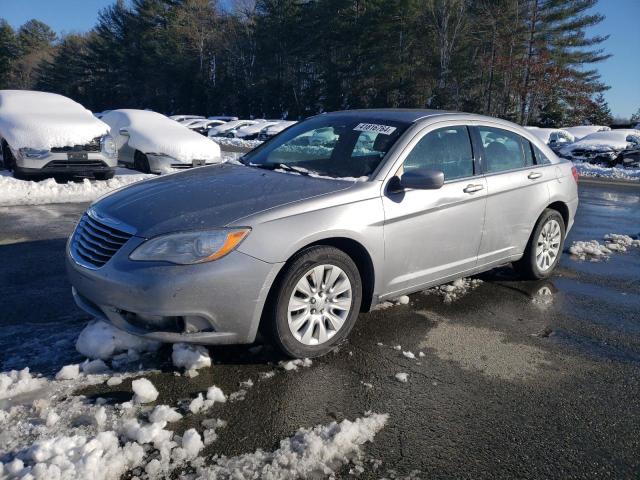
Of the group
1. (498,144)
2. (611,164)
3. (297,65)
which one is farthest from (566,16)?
(498,144)

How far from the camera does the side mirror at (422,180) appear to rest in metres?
3.83

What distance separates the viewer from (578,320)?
4570 mm

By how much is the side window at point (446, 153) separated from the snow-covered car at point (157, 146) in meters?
7.56

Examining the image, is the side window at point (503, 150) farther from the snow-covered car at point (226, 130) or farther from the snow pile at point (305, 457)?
the snow-covered car at point (226, 130)

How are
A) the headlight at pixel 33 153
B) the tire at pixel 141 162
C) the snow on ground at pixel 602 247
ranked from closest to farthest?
the snow on ground at pixel 602 247
the headlight at pixel 33 153
the tire at pixel 141 162

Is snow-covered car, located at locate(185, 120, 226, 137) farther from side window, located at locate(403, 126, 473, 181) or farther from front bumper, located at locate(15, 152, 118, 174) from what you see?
side window, located at locate(403, 126, 473, 181)

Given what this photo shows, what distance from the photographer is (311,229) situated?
135 inches

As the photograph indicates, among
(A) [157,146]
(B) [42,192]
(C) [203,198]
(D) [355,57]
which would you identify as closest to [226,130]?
(D) [355,57]

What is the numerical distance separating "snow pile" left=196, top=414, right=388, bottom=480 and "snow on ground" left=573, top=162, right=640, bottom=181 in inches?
677

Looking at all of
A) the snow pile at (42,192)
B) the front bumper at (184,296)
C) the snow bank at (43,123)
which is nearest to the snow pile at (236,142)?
the snow bank at (43,123)

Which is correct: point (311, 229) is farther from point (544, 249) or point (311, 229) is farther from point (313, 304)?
point (544, 249)

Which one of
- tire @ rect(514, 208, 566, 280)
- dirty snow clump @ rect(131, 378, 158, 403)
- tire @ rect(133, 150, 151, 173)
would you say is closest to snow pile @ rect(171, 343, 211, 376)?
dirty snow clump @ rect(131, 378, 158, 403)

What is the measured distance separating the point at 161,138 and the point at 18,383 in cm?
910

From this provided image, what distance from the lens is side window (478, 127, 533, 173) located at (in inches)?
189
